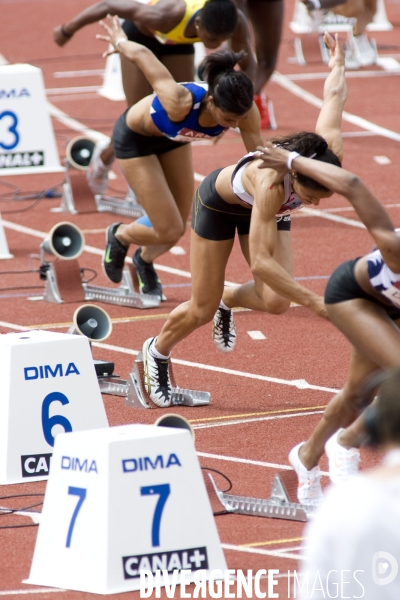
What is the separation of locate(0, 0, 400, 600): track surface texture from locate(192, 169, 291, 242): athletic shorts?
979mm

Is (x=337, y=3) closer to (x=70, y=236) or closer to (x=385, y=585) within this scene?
(x=70, y=236)

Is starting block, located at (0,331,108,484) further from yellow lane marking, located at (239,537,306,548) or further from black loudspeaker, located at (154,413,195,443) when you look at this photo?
yellow lane marking, located at (239,537,306,548)

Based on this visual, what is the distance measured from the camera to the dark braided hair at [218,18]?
8.21 metres

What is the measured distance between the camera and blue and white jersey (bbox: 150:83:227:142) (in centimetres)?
672

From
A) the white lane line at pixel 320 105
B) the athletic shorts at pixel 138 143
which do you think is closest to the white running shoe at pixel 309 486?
the athletic shorts at pixel 138 143

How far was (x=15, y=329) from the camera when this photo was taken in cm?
783

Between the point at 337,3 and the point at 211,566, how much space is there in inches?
312

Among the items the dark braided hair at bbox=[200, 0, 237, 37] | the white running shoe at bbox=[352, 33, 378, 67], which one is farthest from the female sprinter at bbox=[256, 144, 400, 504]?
the white running shoe at bbox=[352, 33, 378, 67]

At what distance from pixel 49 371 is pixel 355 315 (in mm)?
1525

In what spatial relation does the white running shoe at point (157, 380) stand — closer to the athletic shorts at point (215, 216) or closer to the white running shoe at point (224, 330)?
the white running shoe at point (224, 330)

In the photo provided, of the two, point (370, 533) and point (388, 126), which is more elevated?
point (388, 126)

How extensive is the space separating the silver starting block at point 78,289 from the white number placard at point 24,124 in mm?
3113

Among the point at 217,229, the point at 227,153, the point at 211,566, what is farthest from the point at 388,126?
the point at 211,566

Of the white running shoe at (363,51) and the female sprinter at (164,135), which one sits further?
the white running shoe at (363,51)
